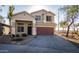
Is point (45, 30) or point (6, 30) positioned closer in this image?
point (6, 30)

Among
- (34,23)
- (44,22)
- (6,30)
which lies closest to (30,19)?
(34,23)

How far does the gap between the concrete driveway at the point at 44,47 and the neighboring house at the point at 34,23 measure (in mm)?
189

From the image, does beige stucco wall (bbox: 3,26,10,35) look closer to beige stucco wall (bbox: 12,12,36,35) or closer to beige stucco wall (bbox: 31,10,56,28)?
beige stucco wall (bbox: 12,12,36,35)

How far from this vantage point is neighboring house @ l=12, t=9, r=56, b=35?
4.64 m

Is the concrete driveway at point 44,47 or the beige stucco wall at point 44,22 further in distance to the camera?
the beige stucco wall at point 44,22

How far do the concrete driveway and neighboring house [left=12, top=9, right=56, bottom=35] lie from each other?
0.62 feet

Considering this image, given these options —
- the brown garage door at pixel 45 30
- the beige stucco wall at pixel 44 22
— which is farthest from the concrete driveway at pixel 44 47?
the beige stucco wall at pixel 44 22

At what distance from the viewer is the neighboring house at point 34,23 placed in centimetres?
464

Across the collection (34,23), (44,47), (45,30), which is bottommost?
(44,47)

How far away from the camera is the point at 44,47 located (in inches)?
179

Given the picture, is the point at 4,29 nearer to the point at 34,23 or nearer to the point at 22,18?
the point at 22,18

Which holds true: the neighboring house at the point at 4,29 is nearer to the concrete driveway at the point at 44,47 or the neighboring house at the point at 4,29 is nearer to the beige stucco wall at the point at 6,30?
the beige stucco wall at the point at 6,30

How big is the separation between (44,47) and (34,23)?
0.47m
